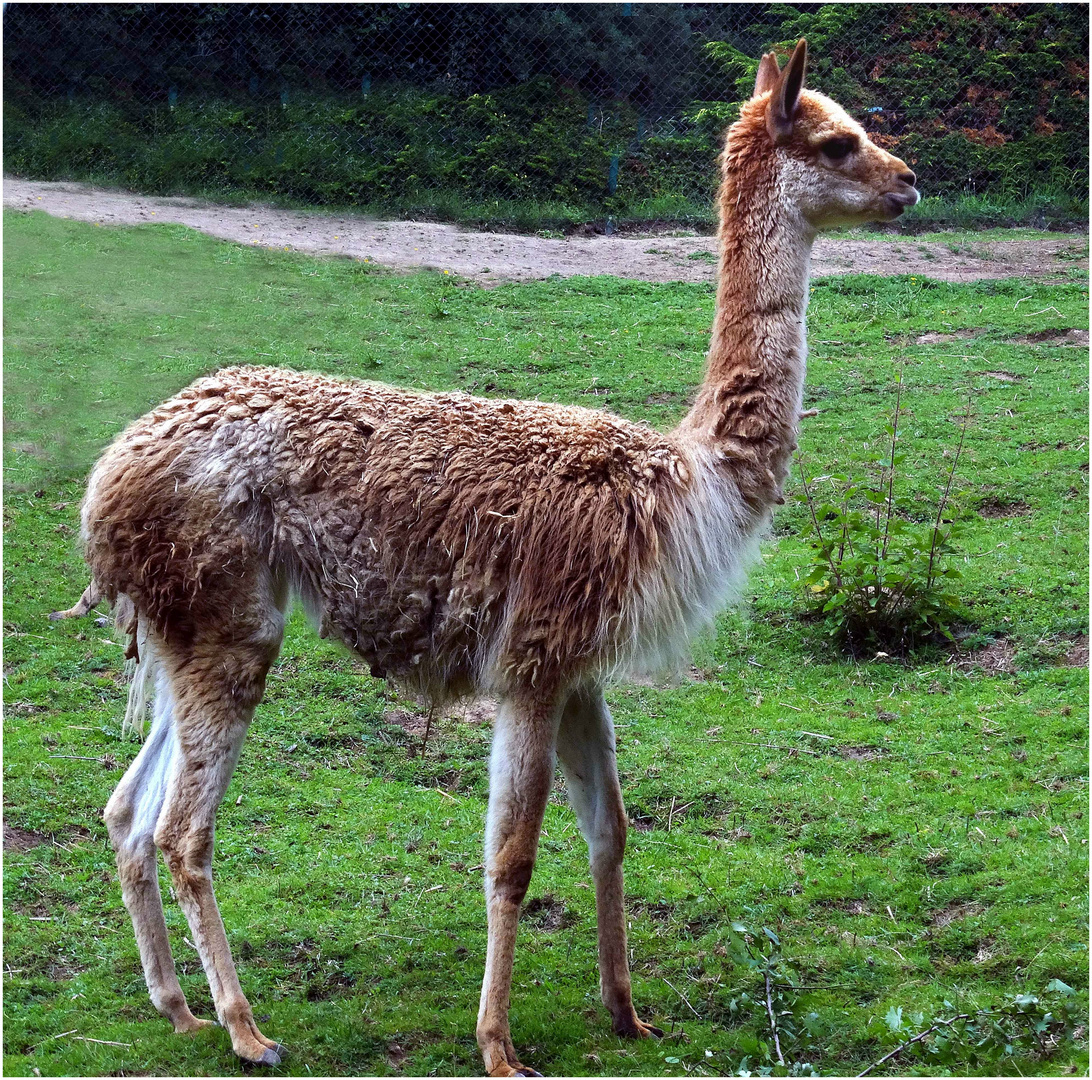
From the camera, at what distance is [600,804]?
3.68m

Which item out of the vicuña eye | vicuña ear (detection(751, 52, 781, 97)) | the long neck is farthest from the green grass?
vicuña ear (detection(751, 52, 781, 97))

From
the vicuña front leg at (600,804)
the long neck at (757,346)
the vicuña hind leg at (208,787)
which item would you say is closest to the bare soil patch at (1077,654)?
the long neck at (757,346)

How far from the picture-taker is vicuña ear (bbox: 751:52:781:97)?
388cm

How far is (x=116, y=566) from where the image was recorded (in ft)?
11.7

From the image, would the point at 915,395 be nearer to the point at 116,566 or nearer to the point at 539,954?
the point at 539,954

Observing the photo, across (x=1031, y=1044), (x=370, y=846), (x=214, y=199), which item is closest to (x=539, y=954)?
(x=370, y=846)

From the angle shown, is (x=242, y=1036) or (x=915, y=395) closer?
(x=242, y=1036)

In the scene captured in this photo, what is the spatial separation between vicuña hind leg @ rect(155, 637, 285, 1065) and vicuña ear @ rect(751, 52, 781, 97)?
2310mm

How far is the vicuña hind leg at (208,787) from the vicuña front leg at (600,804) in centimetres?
92

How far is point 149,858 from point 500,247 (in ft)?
29.4

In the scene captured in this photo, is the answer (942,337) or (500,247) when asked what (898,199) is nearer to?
(942,337)

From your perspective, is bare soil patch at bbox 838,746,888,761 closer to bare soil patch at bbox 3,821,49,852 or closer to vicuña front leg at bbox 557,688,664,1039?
vicuña front leg at bbox 557,688,664,1039

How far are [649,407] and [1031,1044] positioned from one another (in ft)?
19.3

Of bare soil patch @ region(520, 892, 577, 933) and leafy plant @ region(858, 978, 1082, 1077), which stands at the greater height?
leafy plant @ region(858, 978, 1082, 1077)
